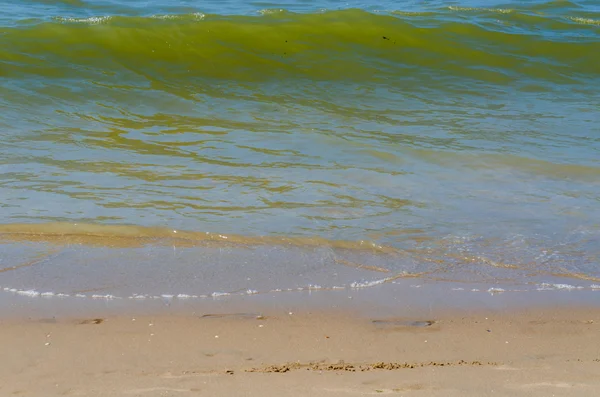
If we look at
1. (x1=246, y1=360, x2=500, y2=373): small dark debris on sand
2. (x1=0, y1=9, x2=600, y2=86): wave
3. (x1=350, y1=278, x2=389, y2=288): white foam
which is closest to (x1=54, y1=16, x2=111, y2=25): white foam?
(x1=0, y1=9, x2=600, y2=86): wave

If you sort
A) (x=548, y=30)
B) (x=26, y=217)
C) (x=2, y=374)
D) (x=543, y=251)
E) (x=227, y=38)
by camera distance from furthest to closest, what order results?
(x=548, y=30), (x=227, y=38), (x=26, y=217), (x=543, y=251), (x=2, y=374)

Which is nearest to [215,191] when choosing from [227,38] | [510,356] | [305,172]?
[305,172]

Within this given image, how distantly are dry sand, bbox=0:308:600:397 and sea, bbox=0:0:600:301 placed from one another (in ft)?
0.98

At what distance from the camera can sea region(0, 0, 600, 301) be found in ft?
12.1

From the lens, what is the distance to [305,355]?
9.39 feet

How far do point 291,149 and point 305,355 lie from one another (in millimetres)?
2984

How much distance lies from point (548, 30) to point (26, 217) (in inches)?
318

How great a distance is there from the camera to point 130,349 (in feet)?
9.41

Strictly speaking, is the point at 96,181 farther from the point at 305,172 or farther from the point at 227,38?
the point at 227,38

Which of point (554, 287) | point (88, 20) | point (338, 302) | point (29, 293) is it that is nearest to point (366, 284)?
point (338, 302)

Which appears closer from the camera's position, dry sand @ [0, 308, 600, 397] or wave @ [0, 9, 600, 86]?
dry sand @ [0, 308, 600, 397]

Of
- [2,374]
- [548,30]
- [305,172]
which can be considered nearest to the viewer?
[2,374]

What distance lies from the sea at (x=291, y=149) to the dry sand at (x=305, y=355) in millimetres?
298

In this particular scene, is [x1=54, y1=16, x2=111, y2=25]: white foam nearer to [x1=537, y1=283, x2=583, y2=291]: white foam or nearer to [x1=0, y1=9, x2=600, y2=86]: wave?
[x1=0, y1=9, x2=600, y2=86]: wave
